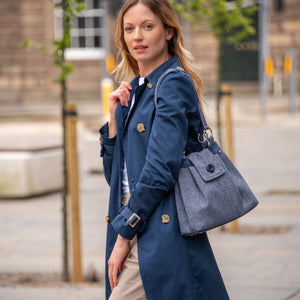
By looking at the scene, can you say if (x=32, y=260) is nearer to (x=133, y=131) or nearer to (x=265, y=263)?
(x=265, y=263)

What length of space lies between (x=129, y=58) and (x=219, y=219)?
2.59 ft

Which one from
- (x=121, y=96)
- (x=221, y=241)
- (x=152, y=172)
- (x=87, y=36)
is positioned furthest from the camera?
(x=87, y=36)

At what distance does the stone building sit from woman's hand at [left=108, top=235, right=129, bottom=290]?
2296 cm

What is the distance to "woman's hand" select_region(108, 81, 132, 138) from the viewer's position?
2.91m

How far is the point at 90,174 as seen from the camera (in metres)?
11.0

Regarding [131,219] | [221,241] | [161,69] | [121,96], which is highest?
[161,69]

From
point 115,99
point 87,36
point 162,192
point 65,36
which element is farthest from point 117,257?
point 87,36

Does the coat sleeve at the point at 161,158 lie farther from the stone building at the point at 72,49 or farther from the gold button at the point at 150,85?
the stone building at the point at 72,49

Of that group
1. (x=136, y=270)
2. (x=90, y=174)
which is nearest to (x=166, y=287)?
(x=136, y=270)

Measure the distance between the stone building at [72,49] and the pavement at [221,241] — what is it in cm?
1327

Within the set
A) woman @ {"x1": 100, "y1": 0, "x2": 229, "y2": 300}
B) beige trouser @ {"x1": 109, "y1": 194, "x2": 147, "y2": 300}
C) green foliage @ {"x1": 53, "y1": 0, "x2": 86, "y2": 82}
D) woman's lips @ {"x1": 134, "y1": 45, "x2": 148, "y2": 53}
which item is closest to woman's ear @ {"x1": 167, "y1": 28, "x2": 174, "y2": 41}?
woman @ {"x1": 100, "y1": 0, "x2": 229, "y2": 300}

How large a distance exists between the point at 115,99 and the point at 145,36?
10.8 inches

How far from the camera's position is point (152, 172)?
267cm

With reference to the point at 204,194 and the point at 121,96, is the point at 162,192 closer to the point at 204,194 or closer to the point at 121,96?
the point at 204,194
